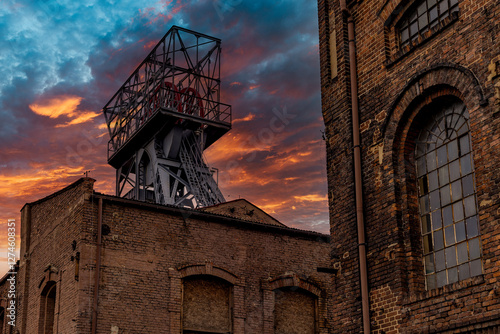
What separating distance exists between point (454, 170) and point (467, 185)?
40cm

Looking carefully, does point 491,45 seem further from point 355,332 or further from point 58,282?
point 58,282

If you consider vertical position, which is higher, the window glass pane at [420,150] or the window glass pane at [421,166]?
the window glass pane at [420,150]

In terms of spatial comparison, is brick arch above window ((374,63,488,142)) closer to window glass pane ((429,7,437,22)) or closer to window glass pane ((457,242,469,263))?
window glass pane ((429,7,437,22))

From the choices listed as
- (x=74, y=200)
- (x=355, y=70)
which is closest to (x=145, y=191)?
(x=74, y=200)

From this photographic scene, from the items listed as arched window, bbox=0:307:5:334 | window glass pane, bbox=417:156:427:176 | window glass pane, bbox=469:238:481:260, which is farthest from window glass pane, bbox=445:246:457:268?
arched window, bbox=0:307:5:334

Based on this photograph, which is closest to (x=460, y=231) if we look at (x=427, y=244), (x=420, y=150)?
(x=427, y=244)

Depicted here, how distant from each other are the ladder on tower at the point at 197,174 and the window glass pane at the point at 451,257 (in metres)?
17.8

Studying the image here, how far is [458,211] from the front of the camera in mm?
9766

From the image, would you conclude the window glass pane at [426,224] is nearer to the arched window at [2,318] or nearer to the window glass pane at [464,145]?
the window glass pane at [464,145]

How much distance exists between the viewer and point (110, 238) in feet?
60.1

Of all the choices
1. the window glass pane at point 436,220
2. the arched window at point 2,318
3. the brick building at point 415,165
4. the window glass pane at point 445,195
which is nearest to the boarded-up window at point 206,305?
the brick building at point 415,165

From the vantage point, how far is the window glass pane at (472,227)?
369 inches

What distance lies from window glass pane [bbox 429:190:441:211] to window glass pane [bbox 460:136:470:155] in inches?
30.3

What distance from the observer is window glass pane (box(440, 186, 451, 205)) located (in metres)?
10.0
